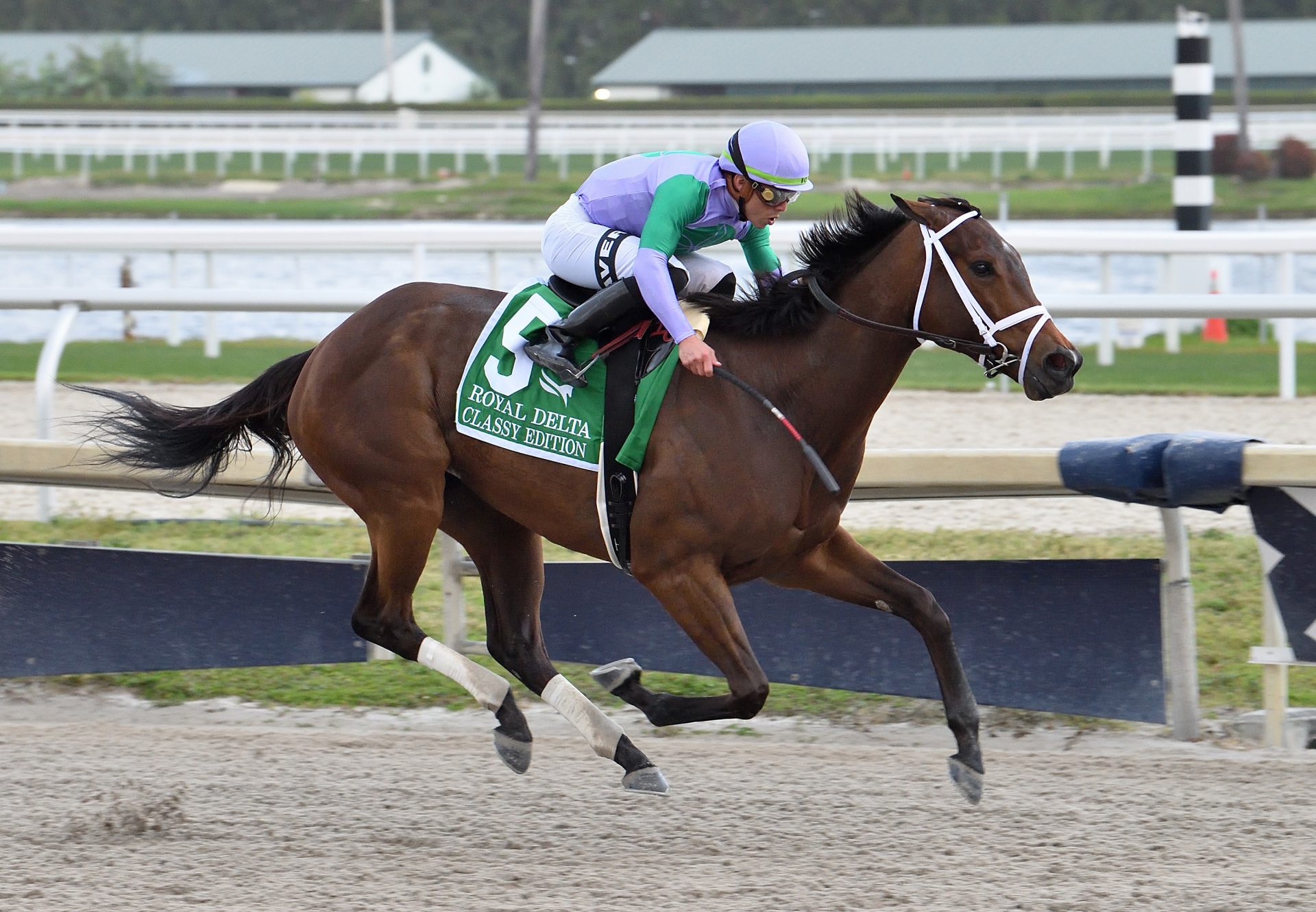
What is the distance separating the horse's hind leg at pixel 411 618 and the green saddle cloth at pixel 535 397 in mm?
291

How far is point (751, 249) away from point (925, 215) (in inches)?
21.7

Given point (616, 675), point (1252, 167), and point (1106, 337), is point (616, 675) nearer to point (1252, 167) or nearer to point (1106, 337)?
point (1106, 337)

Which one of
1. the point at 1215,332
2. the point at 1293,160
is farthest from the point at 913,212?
the point at 1293,160

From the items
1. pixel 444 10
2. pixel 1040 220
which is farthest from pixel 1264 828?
pixel 444 10

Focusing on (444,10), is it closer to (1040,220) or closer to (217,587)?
(1040,220)

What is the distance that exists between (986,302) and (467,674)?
148cm

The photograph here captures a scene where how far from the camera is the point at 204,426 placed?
14.0ft

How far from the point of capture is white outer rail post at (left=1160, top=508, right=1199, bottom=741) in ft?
13.6

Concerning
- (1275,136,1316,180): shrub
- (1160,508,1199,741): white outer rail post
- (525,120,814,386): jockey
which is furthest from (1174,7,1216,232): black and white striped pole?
(1275,136,1316,180): shrub

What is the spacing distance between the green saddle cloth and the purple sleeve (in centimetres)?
13

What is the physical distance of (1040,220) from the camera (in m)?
21.3

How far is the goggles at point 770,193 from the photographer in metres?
3.58

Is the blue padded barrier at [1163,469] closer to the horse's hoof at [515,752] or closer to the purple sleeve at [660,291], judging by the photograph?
the purple sleeve at [660,291]

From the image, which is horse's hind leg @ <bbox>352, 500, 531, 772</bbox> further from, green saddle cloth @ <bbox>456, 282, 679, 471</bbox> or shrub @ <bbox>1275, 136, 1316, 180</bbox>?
shrub @ <bbox>1275, 136, 1316, 180</bbox>
